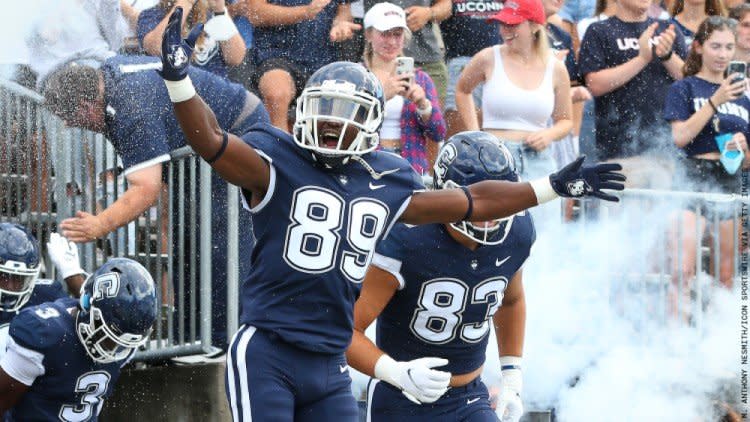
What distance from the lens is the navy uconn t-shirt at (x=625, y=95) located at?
28.2 ft

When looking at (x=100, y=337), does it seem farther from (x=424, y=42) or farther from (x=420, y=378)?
(x=424, y=42)

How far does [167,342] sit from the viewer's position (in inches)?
289

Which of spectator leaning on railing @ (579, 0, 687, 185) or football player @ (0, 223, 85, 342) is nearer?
football player @ (0, 223, 85, 342)

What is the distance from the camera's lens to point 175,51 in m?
4.51

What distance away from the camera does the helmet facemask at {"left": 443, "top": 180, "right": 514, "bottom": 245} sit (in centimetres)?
571

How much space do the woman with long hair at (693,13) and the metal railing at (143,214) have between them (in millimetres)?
3560

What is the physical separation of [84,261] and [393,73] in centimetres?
201

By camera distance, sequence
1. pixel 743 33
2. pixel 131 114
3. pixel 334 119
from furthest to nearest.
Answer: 1. pixel 743 33
2. pixel 131 114
3. pixel 334 119

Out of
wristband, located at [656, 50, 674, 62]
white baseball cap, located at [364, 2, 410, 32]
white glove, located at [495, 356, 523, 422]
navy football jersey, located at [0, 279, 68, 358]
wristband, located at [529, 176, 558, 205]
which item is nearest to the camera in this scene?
wristband, located at [529, 176, 558, 205]

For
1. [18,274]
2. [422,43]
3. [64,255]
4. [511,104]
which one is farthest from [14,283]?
[422,43]

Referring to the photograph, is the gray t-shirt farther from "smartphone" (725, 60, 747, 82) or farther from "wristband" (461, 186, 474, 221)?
"wristband" (461, 186, 474, 221)

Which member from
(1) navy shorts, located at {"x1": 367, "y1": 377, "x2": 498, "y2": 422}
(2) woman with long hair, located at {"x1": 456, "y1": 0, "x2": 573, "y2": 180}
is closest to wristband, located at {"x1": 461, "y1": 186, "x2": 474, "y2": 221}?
(1) navy shorts, located at {"x1": 367, "y1": 377, "x2": 498, "y2": 422}

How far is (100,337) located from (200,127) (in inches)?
58.8

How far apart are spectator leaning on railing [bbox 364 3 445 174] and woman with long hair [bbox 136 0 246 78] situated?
75 cm
